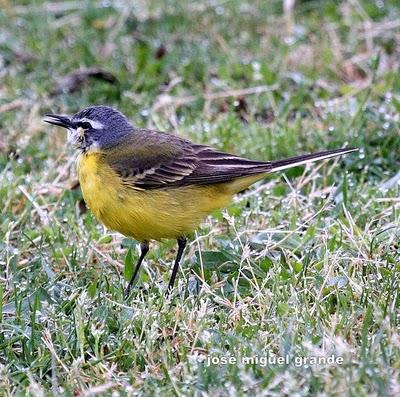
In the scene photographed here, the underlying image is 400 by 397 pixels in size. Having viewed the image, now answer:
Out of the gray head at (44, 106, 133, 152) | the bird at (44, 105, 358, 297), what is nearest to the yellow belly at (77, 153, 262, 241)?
the bird at (44, 105, 358, 297)

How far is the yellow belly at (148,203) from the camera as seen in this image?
549 centimetres

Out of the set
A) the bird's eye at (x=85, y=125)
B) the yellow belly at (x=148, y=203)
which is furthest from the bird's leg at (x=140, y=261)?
the bird's eye at (x=85, y=125)

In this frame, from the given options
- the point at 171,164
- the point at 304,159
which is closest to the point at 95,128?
the point at 171,164

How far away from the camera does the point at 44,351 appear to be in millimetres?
4691

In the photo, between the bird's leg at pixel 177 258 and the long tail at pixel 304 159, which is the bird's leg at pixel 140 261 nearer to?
the bird's leg at pixel 177 258

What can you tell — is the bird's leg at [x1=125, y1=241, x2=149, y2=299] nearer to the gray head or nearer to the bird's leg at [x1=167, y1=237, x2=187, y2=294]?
the bird's leg at [x1=167, y1=237, x2=187, y2=294]

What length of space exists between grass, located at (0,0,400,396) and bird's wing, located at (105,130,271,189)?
0.42m

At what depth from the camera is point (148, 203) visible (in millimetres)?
5590

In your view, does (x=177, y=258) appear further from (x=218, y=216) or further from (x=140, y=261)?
(x=218, y=216)

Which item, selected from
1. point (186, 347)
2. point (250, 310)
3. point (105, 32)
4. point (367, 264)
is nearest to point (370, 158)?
point (367, 264)

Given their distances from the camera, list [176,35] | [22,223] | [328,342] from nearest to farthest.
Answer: [328,342] < [22,223] < [176,35]

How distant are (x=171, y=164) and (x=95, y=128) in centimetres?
59

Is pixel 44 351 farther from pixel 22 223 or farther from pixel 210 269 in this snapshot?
pixel 22 223

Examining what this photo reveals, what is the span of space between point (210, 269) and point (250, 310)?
2.39 feet
